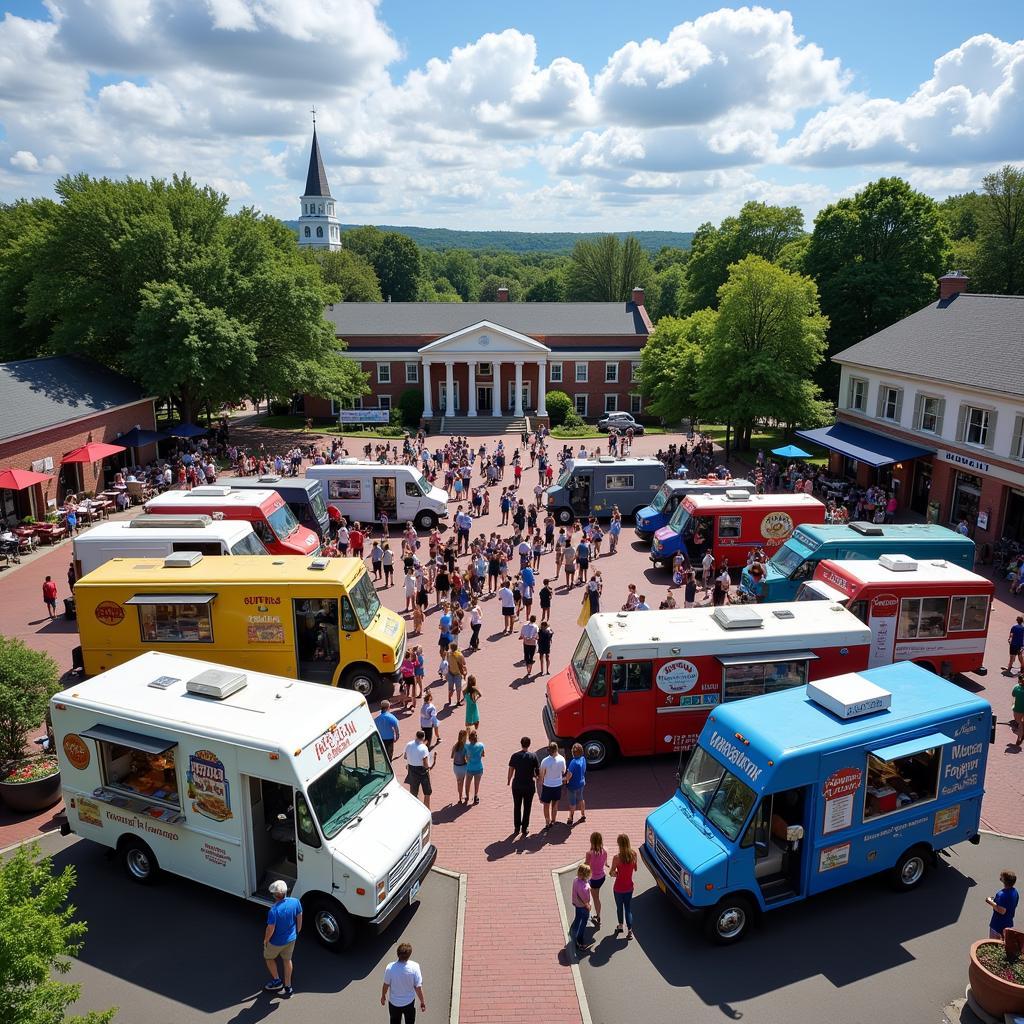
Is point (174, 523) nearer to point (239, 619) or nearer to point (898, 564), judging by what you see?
point (239, 619)

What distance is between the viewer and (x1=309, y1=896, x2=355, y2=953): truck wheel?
32.4ft

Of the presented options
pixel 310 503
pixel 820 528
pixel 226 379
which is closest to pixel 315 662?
pixel 310 503

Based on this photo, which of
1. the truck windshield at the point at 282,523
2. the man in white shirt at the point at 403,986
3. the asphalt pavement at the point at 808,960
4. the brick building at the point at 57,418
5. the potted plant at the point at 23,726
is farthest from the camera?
the brick building at the point at 57,418

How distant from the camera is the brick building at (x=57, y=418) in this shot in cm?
3034

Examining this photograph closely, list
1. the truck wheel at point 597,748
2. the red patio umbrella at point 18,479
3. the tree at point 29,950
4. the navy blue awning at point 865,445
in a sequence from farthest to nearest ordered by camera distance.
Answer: the navy blue awning at point 865,445 → the red patio umbrella at point 18,479 → the truck wheel at point 597,748 → the tree at point 29,950

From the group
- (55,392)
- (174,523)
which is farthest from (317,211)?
(174,523)

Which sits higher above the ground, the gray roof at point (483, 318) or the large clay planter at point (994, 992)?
the gray roof at point (483, 318)

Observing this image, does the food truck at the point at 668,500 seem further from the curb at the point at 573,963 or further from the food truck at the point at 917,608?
the curb at the point at 573,963

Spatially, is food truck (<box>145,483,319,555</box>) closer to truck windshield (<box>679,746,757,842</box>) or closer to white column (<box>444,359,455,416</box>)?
truck windshield (<box>679,746,757,842</box>)

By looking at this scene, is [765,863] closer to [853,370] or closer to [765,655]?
[765,655]

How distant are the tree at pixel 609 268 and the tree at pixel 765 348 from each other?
62263 millimetres

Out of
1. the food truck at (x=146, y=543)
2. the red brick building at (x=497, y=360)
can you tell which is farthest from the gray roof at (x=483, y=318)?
the food truck at (x=146, y=543)

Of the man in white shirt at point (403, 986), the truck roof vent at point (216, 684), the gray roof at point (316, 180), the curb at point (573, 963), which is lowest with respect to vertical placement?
the curb at point (573, 963)

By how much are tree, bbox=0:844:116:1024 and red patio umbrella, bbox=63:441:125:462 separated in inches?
1134
